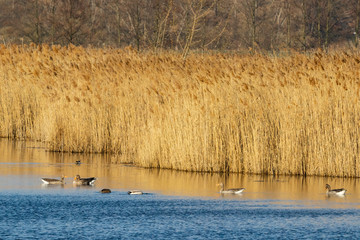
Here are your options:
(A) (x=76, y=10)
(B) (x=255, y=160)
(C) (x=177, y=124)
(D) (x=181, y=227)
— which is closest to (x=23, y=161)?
(C) (x=177, y=124)

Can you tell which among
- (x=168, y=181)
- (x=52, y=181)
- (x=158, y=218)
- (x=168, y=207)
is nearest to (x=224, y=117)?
(x=168, y=181)

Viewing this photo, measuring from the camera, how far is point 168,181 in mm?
16031

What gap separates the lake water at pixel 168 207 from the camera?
11.3 meters

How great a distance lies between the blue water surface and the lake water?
0.05 ft

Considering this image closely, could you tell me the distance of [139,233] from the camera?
11.2 metres

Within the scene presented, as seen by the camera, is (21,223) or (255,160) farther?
(255,160)

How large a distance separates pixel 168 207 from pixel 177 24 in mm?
39878

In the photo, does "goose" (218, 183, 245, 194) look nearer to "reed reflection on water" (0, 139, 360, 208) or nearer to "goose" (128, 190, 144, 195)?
"reed reflection on water" (0, 139, 360, 208)

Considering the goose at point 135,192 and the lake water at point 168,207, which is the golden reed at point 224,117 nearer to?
the lake water at point 168,207

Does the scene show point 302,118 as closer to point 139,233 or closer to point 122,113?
point 122,113

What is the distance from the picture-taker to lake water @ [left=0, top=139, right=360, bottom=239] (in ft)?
37.0

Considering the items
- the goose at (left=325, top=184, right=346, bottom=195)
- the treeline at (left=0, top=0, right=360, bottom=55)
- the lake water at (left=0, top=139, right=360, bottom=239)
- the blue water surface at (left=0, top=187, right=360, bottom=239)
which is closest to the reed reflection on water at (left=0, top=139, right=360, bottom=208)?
the lake water at (left=0, top=139, right=360, bottom=239)

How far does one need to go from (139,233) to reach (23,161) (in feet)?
27.4

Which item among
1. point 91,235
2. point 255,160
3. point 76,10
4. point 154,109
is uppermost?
point 76,10
